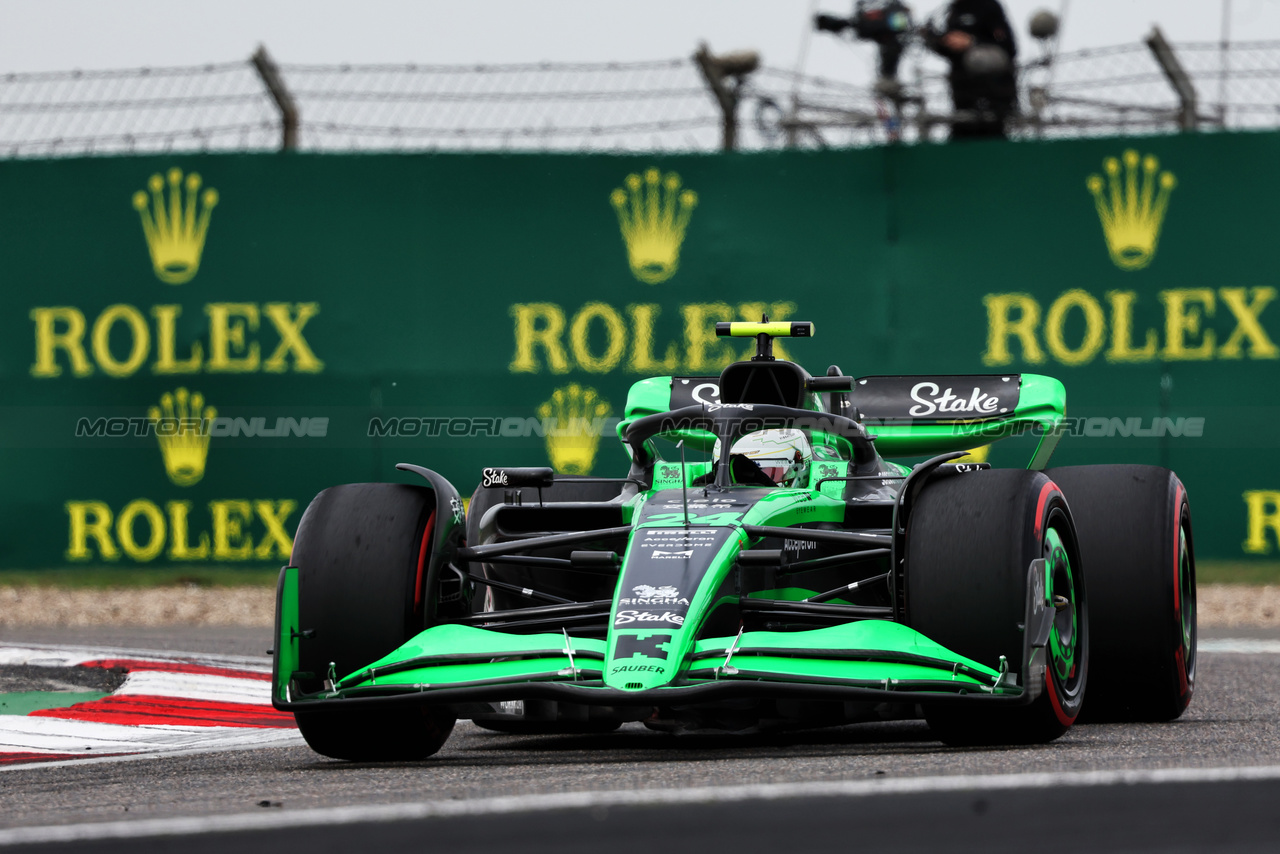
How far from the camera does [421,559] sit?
5.69 m

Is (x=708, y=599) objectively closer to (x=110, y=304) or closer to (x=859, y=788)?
(x=859, y=788)

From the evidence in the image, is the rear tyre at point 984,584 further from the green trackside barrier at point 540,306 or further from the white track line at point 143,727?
the green trackside barrier at point 540,306

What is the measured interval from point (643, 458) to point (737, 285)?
4460 mm

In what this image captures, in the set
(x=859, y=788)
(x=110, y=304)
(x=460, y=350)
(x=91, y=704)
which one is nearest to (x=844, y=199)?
(x=460, y=350)

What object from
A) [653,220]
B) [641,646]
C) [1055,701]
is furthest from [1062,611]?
[653,220]

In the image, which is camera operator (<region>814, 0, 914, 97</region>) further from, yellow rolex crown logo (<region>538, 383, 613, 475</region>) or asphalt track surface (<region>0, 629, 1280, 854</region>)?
asphalt track surface (<region>0, 629, 1280, 854</region>)

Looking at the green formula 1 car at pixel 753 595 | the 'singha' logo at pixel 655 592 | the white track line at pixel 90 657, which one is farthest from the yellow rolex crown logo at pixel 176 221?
the 'singha' logo at pixel 655 592

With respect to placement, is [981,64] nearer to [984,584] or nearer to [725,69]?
[725,69]

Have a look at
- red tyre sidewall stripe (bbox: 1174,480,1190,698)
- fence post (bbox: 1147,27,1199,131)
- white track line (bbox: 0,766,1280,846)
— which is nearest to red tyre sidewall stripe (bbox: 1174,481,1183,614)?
red tyre sidewall stripe (bbox: 1174,480,1190,698)

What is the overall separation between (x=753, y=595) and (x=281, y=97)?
252 inches

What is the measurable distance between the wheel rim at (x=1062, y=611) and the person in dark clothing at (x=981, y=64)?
227 inches

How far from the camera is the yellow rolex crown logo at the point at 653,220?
11.0m

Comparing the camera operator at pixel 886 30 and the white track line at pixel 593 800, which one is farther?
the camera operator at pixel 886 30

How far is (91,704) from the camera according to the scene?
753 cm
